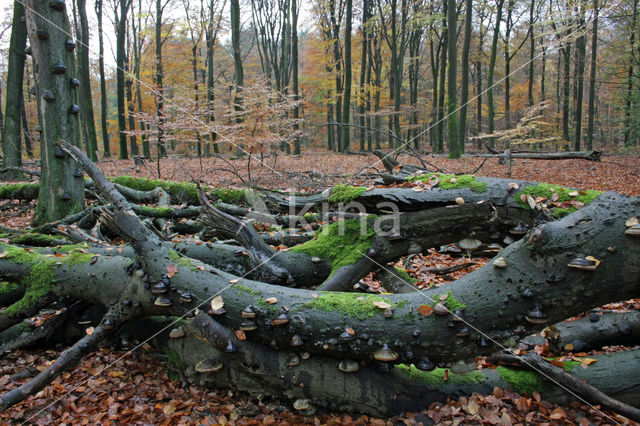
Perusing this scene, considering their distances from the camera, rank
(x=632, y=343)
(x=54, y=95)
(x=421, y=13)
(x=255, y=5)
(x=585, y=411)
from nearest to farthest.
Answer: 1. (x=585, y=411)
2. (x=632, y=343)
3. (x=54, y=95)
4. (x=421, y=13)
5. (x=255, y=5)

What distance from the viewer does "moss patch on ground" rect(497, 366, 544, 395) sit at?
254 centimetres

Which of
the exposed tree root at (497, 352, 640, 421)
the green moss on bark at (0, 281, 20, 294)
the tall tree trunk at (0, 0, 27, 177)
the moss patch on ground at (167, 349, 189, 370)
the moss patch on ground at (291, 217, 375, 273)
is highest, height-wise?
the tall tree trunk at (0, 0, 27, 177)

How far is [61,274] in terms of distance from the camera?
128 inches

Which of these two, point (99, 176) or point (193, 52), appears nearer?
point (99, 176)

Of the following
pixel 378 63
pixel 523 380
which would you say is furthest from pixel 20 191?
pixel 378 63

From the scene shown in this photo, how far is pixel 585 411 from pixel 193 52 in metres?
30.3

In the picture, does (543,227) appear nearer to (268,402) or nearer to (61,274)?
(268,402)

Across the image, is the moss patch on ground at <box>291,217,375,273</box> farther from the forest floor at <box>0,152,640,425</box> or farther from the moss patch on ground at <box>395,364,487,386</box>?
the forest floor at <box>0,152,640,425</box>

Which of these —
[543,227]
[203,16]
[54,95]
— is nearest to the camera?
[543,227]

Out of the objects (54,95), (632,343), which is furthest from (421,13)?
(632,343)

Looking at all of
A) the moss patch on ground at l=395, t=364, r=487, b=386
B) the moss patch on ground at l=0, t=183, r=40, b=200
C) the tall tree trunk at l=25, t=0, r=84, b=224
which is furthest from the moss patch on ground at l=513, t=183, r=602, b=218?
the moss patch on ground at l=0, t=183, r=40, b=200

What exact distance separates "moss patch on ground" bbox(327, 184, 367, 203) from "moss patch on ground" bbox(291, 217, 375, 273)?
0.22 meters

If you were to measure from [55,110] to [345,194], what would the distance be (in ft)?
16.2

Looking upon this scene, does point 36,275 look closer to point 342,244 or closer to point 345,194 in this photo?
point 342,244
